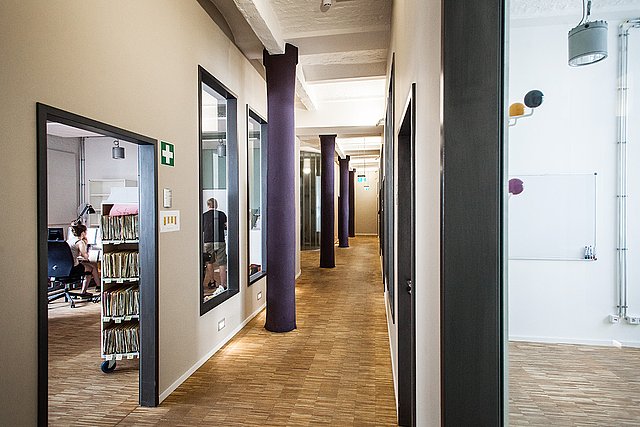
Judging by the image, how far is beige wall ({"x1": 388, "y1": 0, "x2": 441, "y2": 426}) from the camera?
1402mm

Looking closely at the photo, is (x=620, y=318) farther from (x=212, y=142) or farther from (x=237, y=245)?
(x=212, y=142)

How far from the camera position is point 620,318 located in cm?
432

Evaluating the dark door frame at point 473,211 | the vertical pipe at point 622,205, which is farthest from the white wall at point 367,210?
the dark door frame at point 473,211

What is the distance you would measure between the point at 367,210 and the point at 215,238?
1871cm

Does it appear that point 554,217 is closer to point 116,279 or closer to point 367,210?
point 116,279

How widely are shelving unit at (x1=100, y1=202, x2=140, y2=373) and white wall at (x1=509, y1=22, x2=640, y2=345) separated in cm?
388

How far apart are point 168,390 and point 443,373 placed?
312 centimetres

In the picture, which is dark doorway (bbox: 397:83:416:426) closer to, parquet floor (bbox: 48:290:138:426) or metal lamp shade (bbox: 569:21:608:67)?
metal lamp shade (bbox: 569:21:608:67)

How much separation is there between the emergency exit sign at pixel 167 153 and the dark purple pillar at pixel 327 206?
7552mm

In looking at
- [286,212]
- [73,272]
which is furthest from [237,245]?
[73,272]

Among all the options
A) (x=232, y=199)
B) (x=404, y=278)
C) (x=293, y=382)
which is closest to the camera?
(x=404, y=278)

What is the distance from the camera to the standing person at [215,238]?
5.05 m

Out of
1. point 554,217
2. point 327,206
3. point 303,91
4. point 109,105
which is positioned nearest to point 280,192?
point 303,91

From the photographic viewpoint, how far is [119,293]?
3.86 metres
